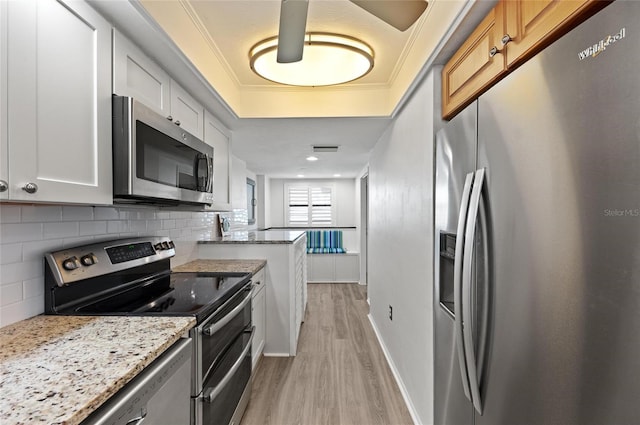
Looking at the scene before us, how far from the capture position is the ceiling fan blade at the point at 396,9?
3.54ft

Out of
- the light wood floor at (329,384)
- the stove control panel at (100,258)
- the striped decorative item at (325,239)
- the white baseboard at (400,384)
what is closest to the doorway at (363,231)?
the striped decorative item at (325,239)

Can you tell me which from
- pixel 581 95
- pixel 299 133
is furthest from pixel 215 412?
pixel 299 133

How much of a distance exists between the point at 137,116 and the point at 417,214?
62.4 inches

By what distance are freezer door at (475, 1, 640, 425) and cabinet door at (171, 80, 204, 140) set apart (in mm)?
1678

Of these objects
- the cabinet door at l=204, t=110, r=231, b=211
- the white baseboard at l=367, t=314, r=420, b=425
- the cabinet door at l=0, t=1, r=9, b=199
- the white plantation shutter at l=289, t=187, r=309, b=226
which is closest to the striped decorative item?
the white plantation shutter at l=289, t=187, r=309, b=226

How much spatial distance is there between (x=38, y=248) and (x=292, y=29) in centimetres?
137

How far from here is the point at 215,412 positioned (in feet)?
4.48

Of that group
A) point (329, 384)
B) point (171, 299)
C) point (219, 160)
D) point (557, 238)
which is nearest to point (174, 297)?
point (171, 299)

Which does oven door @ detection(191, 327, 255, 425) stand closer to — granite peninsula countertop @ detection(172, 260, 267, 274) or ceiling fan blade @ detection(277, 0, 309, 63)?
granite peninsula countertop @ detection(172, 260, 267, 274)

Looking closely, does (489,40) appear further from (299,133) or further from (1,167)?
(299,133)

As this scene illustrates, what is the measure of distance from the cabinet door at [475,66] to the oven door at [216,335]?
5.08 feet

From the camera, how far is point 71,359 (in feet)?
2.66

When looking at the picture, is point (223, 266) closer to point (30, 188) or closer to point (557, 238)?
point (30, 188)

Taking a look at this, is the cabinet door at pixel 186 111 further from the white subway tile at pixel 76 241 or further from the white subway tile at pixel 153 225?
the white subway tile at pixel 76 241
